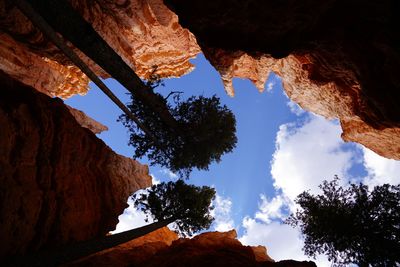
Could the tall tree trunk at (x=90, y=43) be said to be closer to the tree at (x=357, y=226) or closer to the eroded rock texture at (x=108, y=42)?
the eroded rock texture at (x=108, y=42)

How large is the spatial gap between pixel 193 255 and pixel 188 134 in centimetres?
783

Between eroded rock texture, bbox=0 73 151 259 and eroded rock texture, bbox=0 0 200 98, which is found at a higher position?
eroded rock texture, bbox=0 0 200 98

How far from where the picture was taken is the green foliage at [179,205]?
64.3 ft

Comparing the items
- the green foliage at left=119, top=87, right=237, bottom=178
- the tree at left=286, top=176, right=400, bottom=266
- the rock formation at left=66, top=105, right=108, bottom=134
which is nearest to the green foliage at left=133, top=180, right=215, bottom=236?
A: the green foliage at left=119, top=87, right=237, bottom=178

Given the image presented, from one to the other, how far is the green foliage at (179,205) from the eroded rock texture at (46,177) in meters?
2.43

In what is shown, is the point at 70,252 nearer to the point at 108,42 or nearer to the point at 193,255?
the point at 193,255

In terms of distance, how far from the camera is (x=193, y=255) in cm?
1627

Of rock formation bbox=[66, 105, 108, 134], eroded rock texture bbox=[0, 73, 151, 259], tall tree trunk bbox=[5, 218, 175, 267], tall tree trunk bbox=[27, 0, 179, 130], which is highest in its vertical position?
rock formation bbox=[66, 105, 108, 134]

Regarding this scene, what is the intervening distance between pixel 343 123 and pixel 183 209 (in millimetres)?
14242

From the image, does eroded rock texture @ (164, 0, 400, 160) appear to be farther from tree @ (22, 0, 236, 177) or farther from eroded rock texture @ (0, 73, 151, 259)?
eroded rock texture @ (0, 73, 151, 259)

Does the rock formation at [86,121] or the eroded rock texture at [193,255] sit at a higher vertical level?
the rock formation at [86,121]

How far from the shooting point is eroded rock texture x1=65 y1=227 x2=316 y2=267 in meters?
15.2

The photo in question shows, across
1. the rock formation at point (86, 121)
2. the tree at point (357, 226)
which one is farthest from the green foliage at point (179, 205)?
the rock formation at point (86, 121)

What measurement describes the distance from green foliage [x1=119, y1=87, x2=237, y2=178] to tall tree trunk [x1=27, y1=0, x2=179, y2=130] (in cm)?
143
